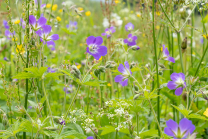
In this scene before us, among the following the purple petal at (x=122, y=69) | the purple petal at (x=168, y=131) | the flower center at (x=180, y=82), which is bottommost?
the purple petal at (x=168, y=131)

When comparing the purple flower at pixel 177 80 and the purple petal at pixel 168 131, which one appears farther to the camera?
the purple flower at pixel 177 80

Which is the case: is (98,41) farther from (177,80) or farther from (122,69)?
(177,80)

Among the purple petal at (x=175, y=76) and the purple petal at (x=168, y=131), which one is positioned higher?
the purple petal at (x=175, y=76)

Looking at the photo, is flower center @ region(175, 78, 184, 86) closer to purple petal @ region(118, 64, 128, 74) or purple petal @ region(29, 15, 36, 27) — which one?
purple petal @ region(118, 64, 128, 74)

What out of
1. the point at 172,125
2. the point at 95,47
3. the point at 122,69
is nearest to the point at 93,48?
the point at 95,47

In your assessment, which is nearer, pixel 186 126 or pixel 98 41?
pixel 186 126

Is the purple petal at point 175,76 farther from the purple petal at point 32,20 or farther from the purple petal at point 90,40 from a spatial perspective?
the purple petal at point 32,20

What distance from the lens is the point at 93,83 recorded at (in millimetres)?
1099

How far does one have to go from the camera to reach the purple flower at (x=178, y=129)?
0.90 m

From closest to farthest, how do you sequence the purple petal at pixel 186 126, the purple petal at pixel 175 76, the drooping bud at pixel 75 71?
the purple petal at pixel 186 126 → the drooping bud at pixel 75 71 → the purple petal at pixel 175 76

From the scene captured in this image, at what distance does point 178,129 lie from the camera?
910 millimetres

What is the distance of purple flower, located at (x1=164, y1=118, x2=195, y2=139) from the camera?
35.2 inches

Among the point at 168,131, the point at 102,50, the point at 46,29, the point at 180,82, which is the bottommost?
the point at 168,131

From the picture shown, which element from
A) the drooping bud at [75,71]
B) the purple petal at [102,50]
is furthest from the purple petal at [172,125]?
the purple petal at [102,50]
